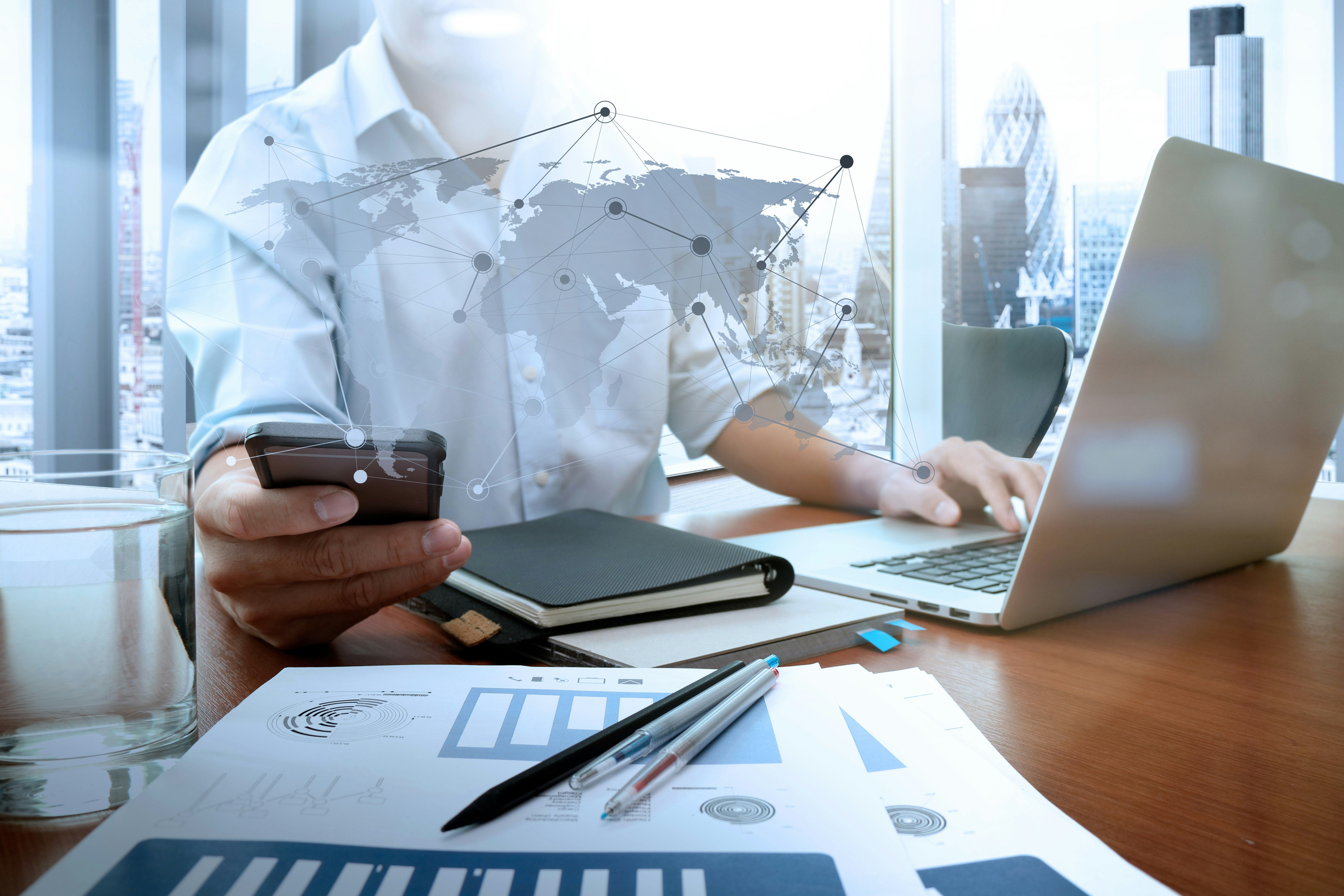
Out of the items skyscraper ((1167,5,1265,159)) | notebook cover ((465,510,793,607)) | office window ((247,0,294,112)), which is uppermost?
skyscraper ((1167,5,1265,159))

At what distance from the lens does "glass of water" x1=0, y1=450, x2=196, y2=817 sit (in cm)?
33

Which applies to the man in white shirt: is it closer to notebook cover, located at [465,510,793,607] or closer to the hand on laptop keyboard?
notebook cover, located at [465,510,793,607]

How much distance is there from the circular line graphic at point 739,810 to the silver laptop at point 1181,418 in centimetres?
27

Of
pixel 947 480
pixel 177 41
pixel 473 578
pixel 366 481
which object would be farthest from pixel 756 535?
pixel 177 41

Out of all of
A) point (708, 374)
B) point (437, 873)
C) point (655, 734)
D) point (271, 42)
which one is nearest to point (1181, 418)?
point (708, 374)

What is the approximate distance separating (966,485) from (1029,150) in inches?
10.5

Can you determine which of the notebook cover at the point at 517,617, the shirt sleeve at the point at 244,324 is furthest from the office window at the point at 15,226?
the notebook cover at the point at 517,617

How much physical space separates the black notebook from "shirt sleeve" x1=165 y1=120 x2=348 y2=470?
150 millimetres

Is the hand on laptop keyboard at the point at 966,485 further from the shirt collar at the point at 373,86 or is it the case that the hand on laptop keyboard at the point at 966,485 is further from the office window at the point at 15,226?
the office window at the point at 15,226

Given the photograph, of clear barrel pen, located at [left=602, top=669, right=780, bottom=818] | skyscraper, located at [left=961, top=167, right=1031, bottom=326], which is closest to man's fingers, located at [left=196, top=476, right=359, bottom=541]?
clear barrel pen, located at [left=602, top=669, right=780, bottom=818]

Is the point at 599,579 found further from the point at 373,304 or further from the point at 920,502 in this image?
the point at 920,502

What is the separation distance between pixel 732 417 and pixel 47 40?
625mm

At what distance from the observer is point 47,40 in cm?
66

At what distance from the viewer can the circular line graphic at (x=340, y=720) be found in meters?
0.36
